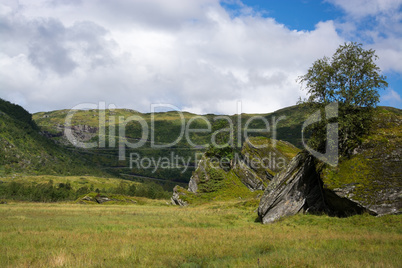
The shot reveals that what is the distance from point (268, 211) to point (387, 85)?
16243mm

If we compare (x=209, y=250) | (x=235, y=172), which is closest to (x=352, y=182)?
(x=209, y=250)

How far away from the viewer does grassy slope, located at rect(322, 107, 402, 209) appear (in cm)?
2150

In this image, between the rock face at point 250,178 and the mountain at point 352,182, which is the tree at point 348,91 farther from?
the rock face at point 250,178

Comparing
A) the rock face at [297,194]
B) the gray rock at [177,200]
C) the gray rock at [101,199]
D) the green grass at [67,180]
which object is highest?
the rock face at [297,194]

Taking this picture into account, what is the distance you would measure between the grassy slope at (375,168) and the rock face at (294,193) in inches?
109

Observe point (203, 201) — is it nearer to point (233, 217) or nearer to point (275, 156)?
point (275, 156)

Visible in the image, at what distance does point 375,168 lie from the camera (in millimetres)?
22484

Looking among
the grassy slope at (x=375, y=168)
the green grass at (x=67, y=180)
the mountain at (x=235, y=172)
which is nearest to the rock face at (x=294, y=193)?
the grassy slope at (x=375, y=168)

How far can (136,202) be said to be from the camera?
69500 millimetres

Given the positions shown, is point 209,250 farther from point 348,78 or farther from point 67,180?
point 67,180

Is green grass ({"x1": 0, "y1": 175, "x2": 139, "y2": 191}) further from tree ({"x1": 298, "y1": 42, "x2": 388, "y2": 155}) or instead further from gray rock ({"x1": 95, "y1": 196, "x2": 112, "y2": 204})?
tree ({"x1": 298, "y1": 42, "x2": 388, "y2": 155})

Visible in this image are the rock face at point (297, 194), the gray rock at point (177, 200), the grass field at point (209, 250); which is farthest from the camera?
the gray rock at point (177, 200)

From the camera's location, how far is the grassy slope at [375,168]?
846 inches

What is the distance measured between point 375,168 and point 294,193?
7.09 meters
